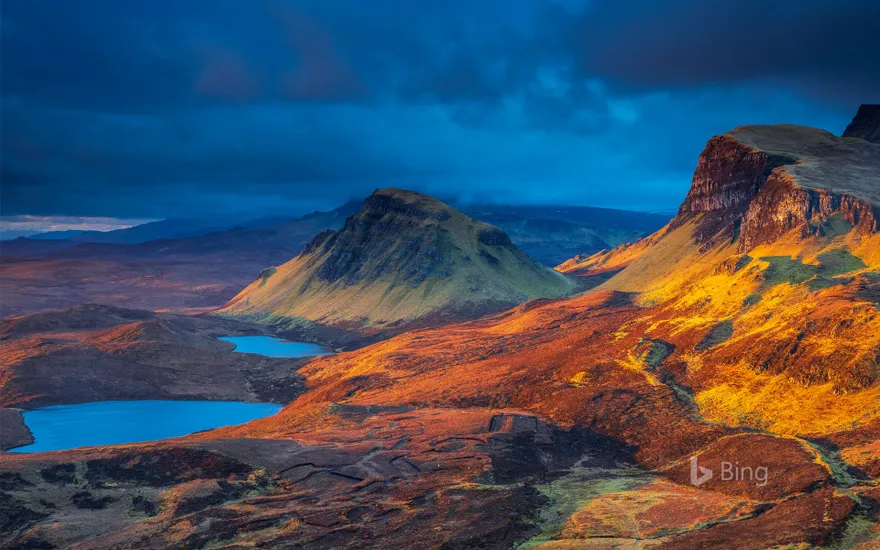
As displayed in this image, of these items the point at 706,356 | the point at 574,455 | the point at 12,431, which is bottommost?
the point at 12,431

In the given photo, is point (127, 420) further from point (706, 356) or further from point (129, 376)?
point (706, 356)

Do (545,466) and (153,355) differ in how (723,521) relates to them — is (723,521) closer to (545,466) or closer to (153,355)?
(545,466)

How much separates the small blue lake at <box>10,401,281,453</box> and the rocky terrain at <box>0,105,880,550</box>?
27.3 metres

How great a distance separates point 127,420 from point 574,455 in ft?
338

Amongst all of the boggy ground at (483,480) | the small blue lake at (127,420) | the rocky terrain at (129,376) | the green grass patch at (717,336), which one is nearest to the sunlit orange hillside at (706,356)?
the green grass patch at (717,336)

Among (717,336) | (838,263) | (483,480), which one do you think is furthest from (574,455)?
(838,263)

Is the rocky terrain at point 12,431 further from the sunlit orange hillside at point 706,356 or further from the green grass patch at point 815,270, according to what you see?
the green grass patch at point 815,270

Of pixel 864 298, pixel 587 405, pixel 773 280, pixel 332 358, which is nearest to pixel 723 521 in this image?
pixel 587 405

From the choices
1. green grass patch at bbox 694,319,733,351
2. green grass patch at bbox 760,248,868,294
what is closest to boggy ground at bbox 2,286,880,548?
green grass patch at bbox 694,319,733,351

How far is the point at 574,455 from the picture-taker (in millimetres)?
90062

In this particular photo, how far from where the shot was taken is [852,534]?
5203cm

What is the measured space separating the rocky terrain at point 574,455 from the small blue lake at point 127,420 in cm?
2731

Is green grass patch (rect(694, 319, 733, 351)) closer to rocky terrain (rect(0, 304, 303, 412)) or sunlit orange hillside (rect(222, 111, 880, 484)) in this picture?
sunlit orange hillside (rect(222, 111, 880, 484))

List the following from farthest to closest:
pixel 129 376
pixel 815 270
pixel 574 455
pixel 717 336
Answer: pixel 129 376 → pixel 815 270 → pixel 717 336 → pixel 574 455
